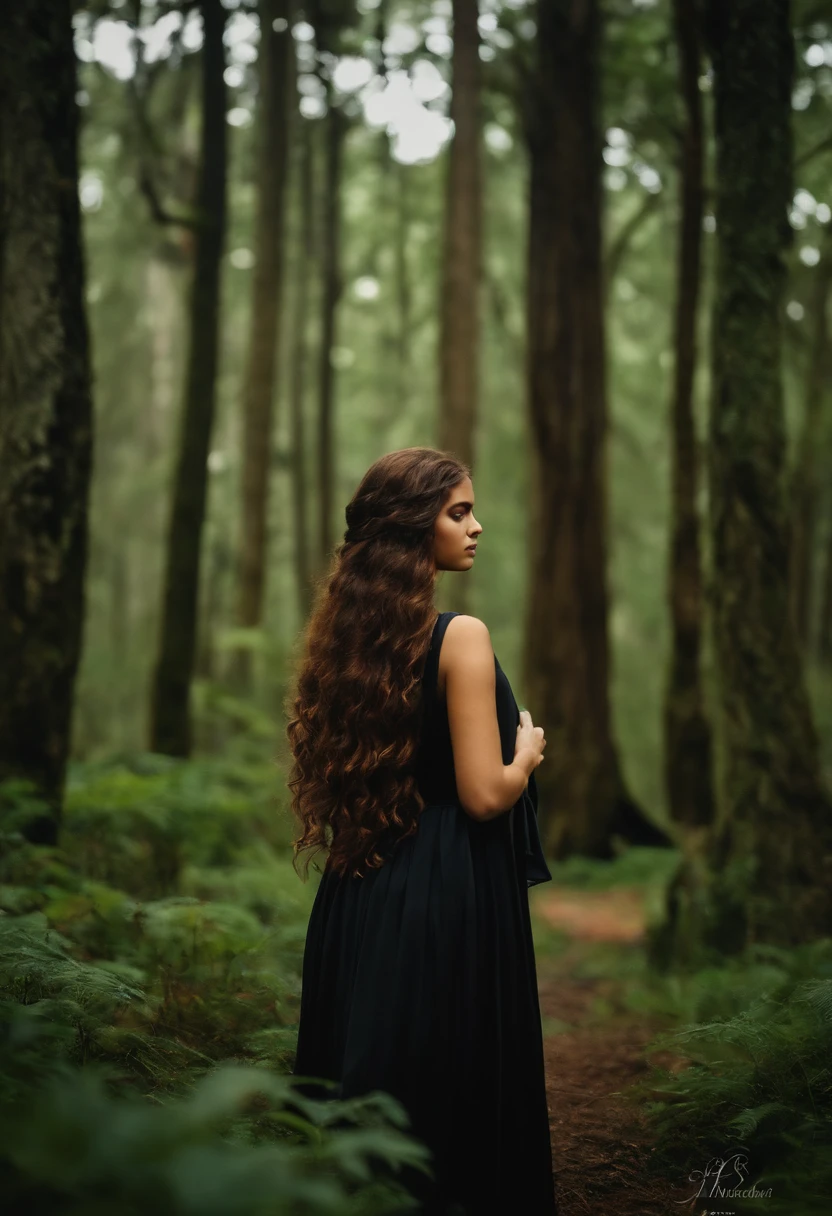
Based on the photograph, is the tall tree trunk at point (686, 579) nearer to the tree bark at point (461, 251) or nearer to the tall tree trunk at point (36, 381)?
the tree bark at point (461, 251)

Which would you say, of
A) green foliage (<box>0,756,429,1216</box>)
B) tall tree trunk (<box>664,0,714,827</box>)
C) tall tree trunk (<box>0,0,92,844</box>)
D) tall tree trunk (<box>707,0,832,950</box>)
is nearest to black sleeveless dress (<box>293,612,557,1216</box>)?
green foliage (<box>0,756,429,1216</box>)

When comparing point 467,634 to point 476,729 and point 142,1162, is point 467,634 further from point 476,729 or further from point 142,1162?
point 142,1162

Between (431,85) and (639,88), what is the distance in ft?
8.19

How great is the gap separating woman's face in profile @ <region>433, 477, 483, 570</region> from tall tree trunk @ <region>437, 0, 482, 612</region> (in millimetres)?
7835

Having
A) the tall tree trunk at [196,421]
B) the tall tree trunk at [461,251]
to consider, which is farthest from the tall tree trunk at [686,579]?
the tall tree trunk at [196,421]

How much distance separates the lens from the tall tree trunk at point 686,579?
32.2 ft

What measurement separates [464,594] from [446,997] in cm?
1108

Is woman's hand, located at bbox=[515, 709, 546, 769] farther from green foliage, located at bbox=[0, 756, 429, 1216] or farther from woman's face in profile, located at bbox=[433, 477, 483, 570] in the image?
green foliage, located at bbox=[0, 756, 429, 1216]

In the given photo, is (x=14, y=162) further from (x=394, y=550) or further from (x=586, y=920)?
(x=586, y=920)

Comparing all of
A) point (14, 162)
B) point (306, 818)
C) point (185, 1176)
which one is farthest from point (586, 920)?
point (185, 1176)

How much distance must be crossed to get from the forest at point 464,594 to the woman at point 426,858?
10.2 inches

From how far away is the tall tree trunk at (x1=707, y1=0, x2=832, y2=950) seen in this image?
6.66 metres

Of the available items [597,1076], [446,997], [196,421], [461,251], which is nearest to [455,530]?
[446,997]

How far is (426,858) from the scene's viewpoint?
3.29 metres
